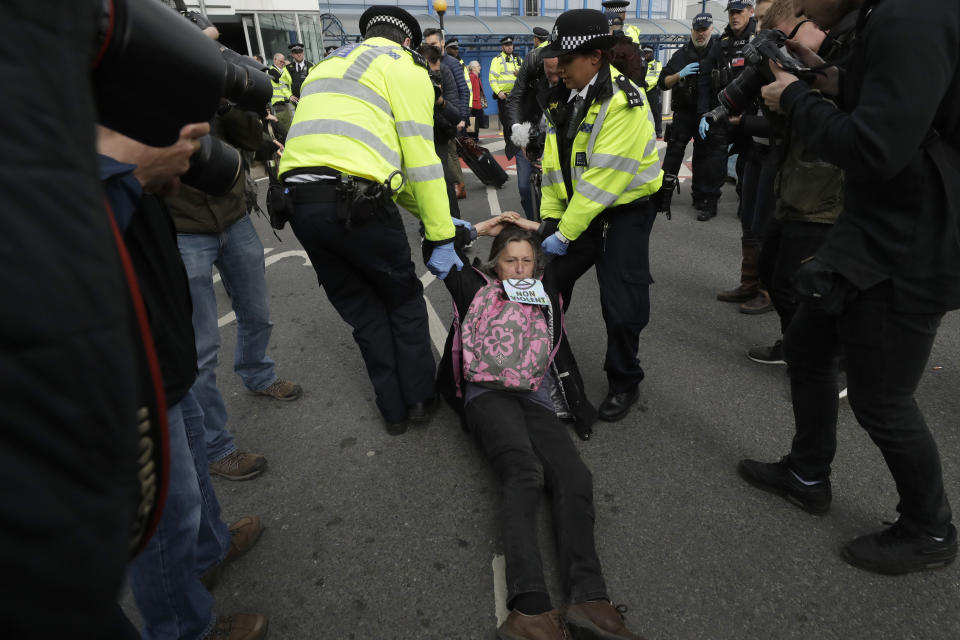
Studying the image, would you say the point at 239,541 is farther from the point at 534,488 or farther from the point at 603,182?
the point at 603,182

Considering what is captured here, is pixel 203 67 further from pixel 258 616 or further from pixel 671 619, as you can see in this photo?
pixel 671 619

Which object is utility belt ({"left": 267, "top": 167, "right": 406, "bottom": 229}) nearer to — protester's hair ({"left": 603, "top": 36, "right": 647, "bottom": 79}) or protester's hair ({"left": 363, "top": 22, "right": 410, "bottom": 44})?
protester's hair ({"left": 363, "top": 22, "right": 410, "bottom": 44})

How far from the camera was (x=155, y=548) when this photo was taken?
1.43 m

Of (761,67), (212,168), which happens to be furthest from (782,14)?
(212,168)

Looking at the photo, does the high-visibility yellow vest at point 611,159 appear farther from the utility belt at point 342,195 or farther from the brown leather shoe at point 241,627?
the brown leather shoe at point 241,627

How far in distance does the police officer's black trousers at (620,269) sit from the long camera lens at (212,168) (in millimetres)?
1647

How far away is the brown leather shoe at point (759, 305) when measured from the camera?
400cm

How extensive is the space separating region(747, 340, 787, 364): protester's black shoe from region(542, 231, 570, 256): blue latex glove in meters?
1.45

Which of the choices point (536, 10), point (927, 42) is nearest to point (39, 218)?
point (927, 42)

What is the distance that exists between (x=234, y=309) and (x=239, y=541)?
113 cm

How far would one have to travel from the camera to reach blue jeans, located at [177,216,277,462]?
2.43 m

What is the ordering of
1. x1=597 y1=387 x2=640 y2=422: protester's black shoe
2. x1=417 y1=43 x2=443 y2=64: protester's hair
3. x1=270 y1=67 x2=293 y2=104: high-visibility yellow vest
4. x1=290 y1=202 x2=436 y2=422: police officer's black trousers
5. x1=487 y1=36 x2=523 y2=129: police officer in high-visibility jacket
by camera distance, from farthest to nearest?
x1=487 y1=36 x2=523 y2=129: police officer in high-visibility jacket < x1=270 y1=67 x2=293 y2=104: high-visibility yellow vest < x1=417 y1=43 x2=443 y2=64: protester's hair < x1=597 y1=387 x2=640 y2=422: protester's black shoe < x1=290 y1=202 x2=436 y2=422: police officer's black trousers

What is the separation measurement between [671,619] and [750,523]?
1.89ft

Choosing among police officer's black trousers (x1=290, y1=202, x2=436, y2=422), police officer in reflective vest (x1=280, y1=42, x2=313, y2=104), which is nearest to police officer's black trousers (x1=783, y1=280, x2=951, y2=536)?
police officer's black trousers (x1=290, y1=202, x2=436, y2=422)
